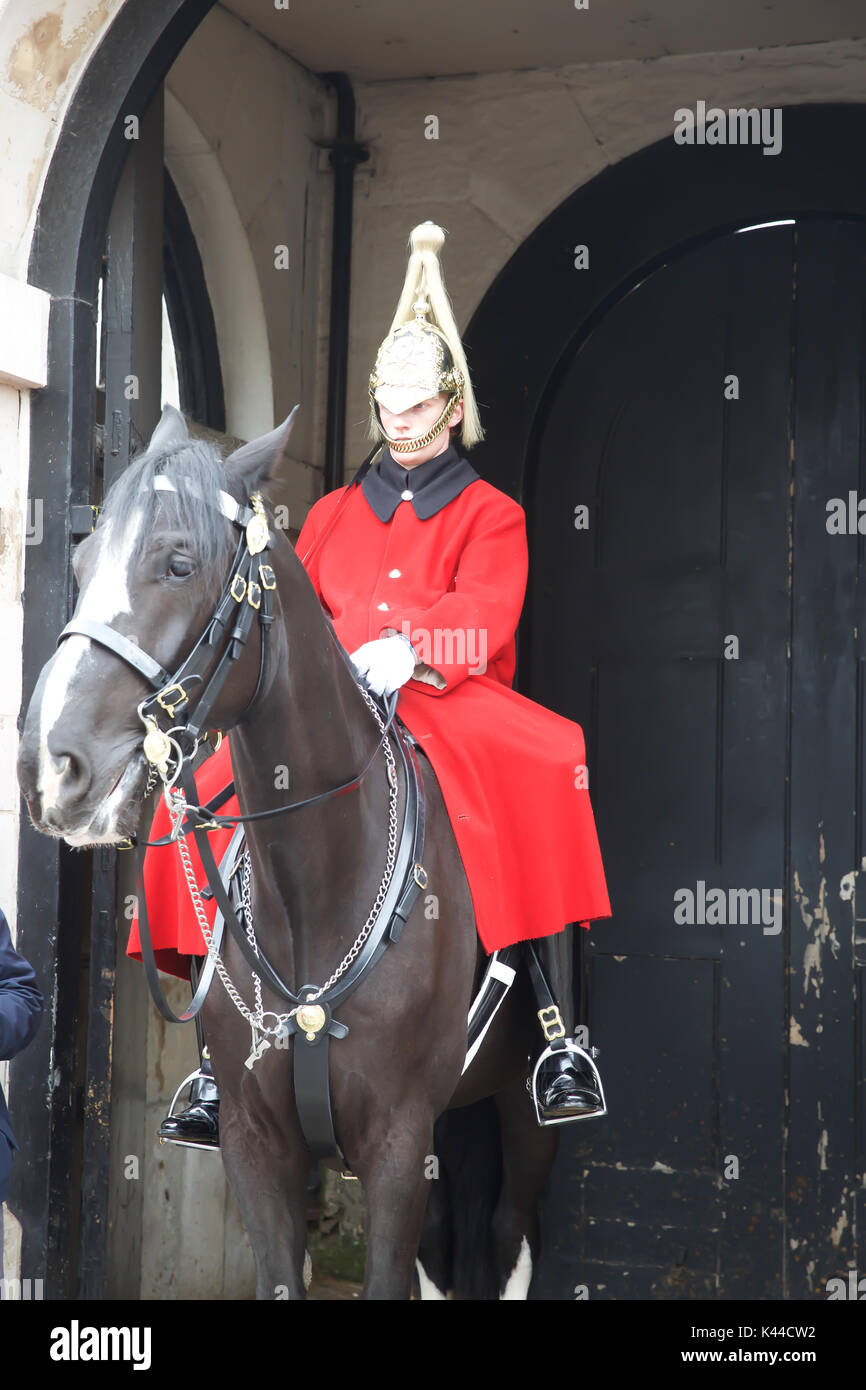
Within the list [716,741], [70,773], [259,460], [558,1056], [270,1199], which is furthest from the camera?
[716,741]

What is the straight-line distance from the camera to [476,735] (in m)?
3.06

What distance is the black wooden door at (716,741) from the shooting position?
4.33 meters

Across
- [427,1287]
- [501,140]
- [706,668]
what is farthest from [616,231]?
[427,1287]

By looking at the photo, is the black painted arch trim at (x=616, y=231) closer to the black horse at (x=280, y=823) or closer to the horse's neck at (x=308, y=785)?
the black horse at (x=280, y=823)

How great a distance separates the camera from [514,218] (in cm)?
475

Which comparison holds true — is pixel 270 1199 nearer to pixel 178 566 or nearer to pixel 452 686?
pixel 452 686

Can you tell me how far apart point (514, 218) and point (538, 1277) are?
11.6 ft

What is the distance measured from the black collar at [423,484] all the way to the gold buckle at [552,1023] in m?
1.18

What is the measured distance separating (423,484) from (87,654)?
1.43 m

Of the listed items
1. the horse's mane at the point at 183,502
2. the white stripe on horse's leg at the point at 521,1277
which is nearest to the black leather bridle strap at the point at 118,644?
the horse's mane at the point at 183,502

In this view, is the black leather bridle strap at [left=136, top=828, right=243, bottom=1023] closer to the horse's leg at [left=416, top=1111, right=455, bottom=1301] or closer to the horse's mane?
the horse's mane

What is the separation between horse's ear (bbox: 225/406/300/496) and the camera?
2400 mm

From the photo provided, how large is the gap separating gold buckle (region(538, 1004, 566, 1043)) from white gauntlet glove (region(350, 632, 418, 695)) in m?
0.83

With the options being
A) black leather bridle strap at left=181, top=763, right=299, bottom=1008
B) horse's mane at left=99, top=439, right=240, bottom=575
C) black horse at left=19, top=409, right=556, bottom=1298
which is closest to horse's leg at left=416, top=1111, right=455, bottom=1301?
black horse at left=19, top=409, right=556, bottom=1298
